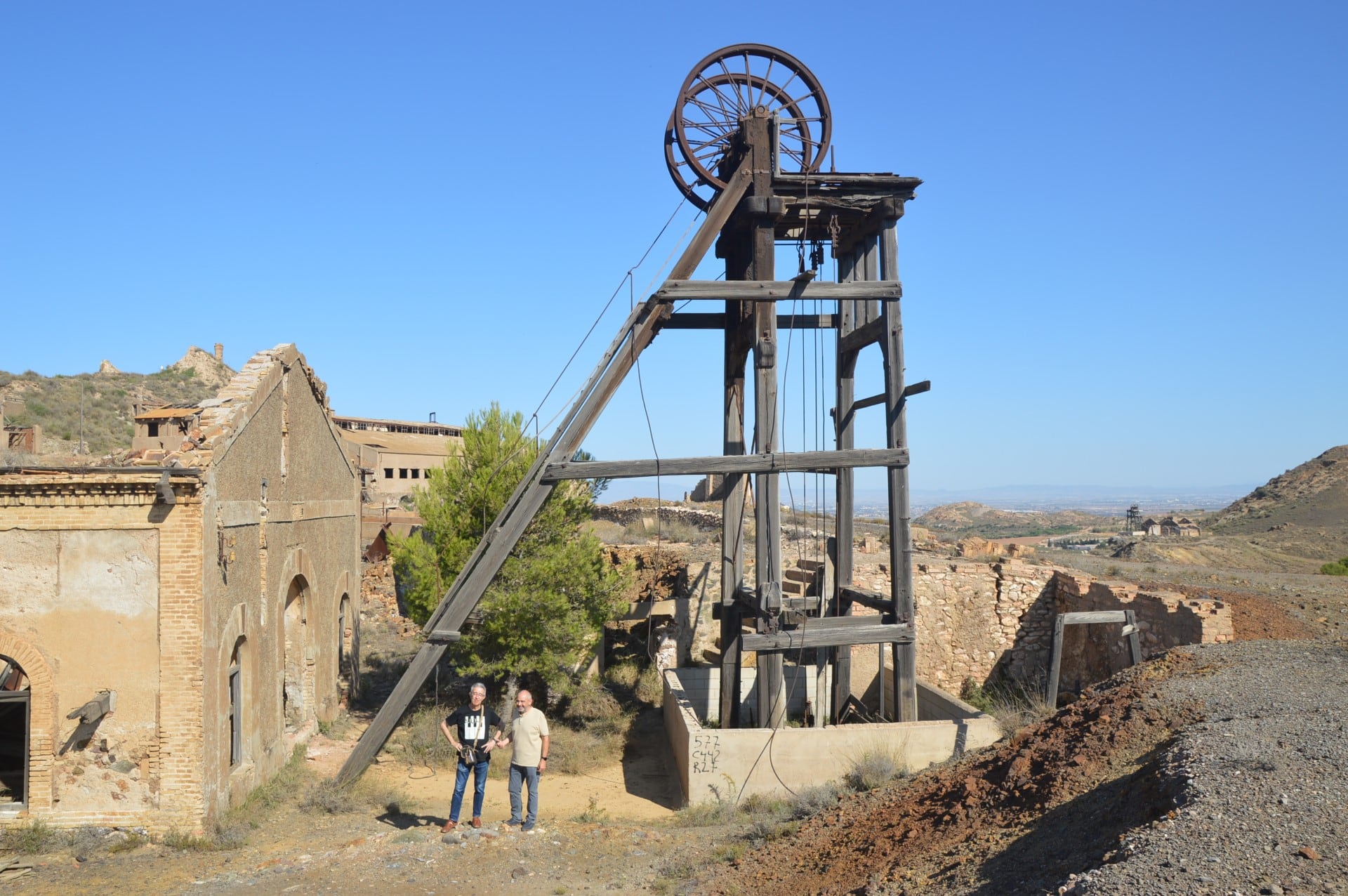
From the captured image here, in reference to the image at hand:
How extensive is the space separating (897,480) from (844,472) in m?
1.52

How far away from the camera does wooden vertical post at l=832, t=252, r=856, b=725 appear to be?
1371cm

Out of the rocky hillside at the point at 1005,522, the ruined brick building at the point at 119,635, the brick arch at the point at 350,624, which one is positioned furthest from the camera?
the rocky hillside at the point at 1005,522

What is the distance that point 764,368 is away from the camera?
1208 centimetres

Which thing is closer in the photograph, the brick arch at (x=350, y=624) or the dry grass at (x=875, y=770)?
the dry grass at (x=875, y=770)

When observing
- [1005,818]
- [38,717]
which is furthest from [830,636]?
[38,717]

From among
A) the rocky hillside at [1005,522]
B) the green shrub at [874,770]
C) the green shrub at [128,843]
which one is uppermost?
the green shrub at [874,770]

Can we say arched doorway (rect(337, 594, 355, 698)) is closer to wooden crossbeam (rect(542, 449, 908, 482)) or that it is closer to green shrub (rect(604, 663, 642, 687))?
green shrub (rect(604, 663, 642, 687))

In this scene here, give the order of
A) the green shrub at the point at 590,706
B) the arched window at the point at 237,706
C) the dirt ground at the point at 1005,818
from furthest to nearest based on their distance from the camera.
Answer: the green shrub at the point at 590,706
the arched window at the point at 237,706
the dirt ground at the point at 1005,818

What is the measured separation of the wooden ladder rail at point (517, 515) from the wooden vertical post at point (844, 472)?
305 centimetres

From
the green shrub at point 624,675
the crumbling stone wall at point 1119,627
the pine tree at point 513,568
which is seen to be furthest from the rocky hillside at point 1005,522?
the pine tree at point 513,568

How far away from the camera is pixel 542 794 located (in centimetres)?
1259

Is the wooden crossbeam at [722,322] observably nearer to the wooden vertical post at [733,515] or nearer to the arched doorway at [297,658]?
the wooden vertical post at [733,515]

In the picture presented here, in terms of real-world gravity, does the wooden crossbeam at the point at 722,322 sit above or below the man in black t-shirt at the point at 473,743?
above

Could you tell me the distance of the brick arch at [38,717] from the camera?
9461mm
